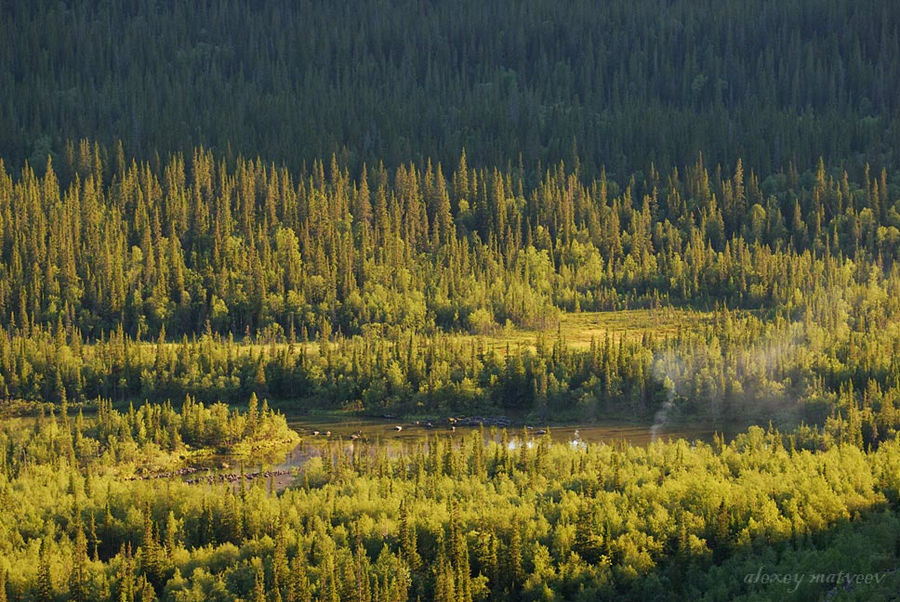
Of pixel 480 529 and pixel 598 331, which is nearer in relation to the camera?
pixel 480 529

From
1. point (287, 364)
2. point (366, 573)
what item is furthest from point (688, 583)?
point (287, 364)

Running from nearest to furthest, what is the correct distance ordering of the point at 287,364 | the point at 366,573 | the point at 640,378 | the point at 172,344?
the point at 366,573, the point at 640,378, the point at 287,364, the point at 172,344

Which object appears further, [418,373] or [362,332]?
[362,332]

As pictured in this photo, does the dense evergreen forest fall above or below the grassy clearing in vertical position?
below

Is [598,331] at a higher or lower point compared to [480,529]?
higher

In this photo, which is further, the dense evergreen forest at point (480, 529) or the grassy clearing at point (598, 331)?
the grassy clearing at point (598, 331)

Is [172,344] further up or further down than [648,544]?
further up

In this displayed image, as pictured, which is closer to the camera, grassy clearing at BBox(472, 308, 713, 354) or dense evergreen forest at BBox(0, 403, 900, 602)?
dense evergreen forest at BBox(0, 403, 900, 602)

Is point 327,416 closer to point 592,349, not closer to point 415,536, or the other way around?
point 592,349

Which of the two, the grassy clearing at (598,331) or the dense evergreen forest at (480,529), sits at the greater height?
the grassy clearing at (598,331)

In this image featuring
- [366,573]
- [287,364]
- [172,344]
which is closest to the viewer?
[366,573]
